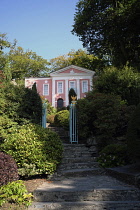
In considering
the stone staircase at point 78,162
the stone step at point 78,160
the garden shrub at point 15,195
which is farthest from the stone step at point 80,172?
the garden shrub at point 15,195

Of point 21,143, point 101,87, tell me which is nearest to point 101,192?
A: point 21,143

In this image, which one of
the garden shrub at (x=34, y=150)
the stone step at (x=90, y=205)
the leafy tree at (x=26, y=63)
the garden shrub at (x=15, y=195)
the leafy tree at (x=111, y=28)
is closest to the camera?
the stone step at (x=90, y=205)

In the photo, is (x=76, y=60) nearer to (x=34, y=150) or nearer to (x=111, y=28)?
(x=111, y=28)

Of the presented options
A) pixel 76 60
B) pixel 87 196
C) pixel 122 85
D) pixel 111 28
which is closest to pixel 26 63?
pixel 76 60

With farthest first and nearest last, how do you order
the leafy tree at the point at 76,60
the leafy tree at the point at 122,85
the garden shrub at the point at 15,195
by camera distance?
the leafy tree at the point at 76,60
the leafy tree at the point at 122,85
the garden shrub at the point at 15,195

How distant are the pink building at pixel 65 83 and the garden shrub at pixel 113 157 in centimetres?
2580

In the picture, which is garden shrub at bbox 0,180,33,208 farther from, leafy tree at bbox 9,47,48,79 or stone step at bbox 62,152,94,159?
Result: leafy tree at bbox 9,47,48,79

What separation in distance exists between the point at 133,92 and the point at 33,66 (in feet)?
106

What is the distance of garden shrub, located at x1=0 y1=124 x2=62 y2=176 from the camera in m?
5.54

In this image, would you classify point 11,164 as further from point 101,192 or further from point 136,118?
point 136,118

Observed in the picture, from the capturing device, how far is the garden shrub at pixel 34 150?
218 inches

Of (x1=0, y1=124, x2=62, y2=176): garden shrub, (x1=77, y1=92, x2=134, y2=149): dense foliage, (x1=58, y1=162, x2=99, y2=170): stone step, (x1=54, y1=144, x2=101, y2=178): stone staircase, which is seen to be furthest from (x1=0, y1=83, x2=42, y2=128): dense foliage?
(x1=58, y1=162, x2=99, y2=170): stone step

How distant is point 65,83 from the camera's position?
3275 centimetres

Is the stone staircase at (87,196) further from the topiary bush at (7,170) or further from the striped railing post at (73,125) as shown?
the striped railing post at (73,125)
